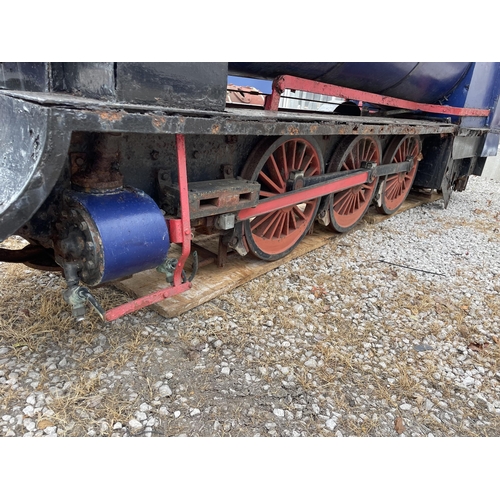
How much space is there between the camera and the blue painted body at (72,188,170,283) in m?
1.93

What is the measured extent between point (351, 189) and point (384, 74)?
1.24 m

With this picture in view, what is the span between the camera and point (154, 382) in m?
2.19

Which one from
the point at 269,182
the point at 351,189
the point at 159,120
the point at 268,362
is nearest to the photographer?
the point at 159,120

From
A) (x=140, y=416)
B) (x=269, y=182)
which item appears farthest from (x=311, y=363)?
(x=269, y=182)

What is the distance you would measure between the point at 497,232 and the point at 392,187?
63.2 inches

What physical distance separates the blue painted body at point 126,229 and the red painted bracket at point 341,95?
1.54 metres

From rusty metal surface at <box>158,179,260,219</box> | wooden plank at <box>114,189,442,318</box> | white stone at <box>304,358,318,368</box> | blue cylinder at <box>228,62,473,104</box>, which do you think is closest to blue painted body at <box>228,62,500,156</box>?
blue cylinder at <box>228,62,473,104</box>

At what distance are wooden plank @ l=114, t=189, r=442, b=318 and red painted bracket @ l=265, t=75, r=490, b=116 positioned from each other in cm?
135

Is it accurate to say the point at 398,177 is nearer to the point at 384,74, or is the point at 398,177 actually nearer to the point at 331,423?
the point at 384,74

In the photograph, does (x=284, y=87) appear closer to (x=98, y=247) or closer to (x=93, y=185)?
(x=93, y=185)

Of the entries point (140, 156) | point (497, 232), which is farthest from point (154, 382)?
point (497, 232)

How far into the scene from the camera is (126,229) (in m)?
1.98

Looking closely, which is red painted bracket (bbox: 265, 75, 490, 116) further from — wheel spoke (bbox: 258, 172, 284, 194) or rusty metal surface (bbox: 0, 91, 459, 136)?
wheel spoke (bbox: 258, 172, 284, 194)
